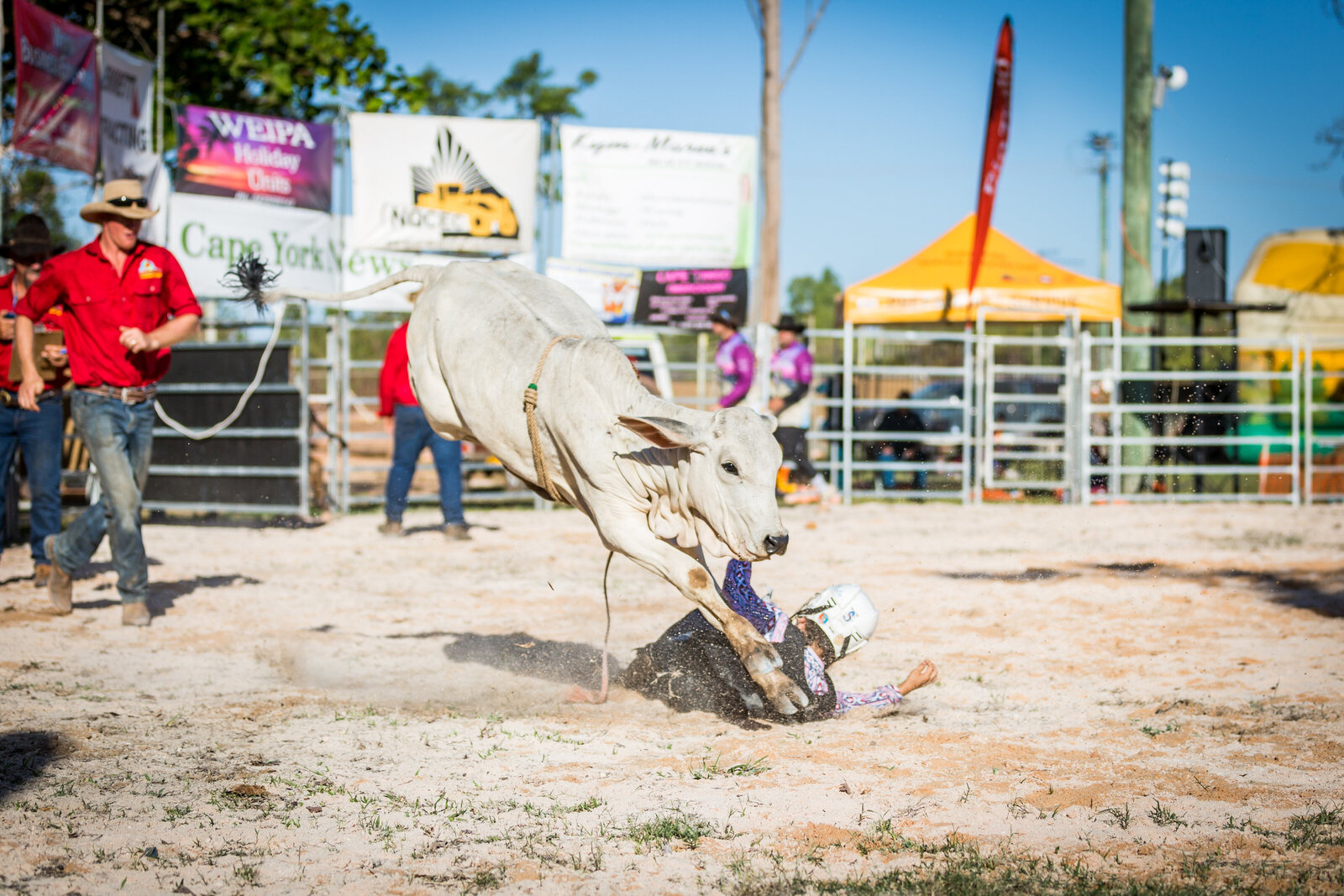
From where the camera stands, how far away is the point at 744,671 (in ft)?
14.4

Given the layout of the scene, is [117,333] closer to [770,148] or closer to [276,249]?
[276,249]

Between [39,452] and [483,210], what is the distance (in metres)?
6.36

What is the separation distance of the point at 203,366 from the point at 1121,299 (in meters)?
11.9

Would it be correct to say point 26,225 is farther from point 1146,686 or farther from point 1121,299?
point 1121,299

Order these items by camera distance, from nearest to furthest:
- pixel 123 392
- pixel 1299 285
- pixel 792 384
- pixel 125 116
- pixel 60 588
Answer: pixel 123 392 < pixel 60 588 < pixel 125 116 < pixel 792 384 < pixel 1299 285

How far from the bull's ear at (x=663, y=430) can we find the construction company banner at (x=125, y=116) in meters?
9.09

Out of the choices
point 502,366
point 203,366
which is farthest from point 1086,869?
point 203,366

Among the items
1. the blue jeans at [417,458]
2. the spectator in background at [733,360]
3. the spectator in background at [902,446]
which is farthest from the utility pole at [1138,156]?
the blue jeans at [417,458]

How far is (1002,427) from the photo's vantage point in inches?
594

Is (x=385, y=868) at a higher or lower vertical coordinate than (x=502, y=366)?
lower

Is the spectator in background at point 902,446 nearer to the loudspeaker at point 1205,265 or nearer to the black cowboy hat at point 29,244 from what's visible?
the loudspeaker at point 1205,265

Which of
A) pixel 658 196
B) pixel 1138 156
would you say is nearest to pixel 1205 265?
pixel 1138 156

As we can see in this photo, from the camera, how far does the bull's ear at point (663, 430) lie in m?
3.99

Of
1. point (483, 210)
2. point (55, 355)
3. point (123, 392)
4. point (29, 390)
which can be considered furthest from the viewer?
point (483, 210)
